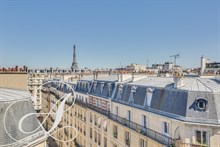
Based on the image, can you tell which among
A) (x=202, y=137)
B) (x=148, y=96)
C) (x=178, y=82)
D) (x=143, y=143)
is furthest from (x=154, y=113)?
(x=202, y=137)

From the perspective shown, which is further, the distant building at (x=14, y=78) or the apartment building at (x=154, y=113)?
the apartment building at (x=154, y=113)

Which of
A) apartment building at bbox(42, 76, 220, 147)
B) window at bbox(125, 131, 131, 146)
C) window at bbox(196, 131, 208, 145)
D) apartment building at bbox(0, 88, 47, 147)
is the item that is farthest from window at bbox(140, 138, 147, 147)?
apartment building at bbox(0, 88, 47, 147)

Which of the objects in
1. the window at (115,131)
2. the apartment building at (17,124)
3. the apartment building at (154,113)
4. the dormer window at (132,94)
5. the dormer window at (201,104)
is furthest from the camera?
the window at (115,131)

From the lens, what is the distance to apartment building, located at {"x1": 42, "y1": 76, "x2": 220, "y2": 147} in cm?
1473

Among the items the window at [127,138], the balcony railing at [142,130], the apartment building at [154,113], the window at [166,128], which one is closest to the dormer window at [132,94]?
the apartment building at [154,113]

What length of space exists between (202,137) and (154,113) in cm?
390

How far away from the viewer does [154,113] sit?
1755 cm

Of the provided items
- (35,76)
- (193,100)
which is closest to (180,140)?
(193,100)

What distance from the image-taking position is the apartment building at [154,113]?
48.3 ft

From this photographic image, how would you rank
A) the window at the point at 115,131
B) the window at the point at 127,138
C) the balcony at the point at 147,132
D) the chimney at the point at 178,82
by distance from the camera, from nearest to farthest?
the balcony at the point at 147,132 → the chimney at the point at 178,82 → the window at the point at 127,138 → the window at the point at 115,131

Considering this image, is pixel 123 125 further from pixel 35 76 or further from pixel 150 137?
pixel 35 76

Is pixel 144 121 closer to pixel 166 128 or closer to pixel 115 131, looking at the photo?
pixel 166 128

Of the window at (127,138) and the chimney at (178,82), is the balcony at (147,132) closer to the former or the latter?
the window at (127,138)

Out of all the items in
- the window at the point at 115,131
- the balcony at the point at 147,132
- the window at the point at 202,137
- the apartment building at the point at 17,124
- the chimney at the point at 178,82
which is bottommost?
the window at the point at 115,131
